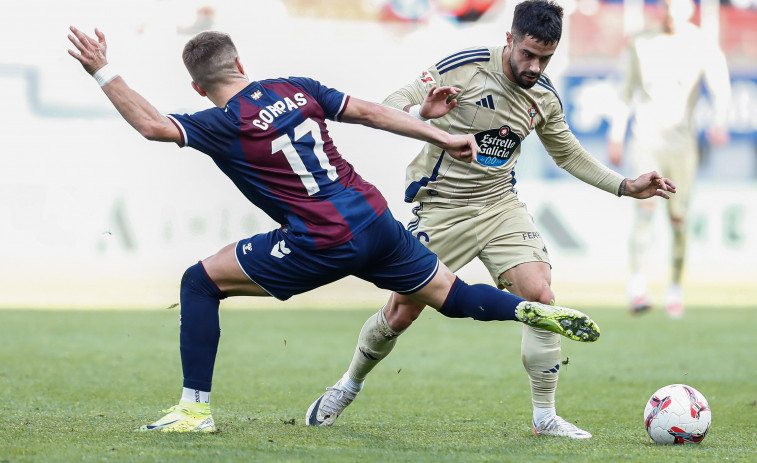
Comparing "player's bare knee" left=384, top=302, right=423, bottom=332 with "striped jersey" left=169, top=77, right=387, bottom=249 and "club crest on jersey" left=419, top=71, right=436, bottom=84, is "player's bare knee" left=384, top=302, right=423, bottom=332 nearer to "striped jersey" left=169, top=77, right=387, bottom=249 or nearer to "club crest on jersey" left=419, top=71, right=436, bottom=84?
"striped jersey" left=169, top=77, right=387, bottom=249

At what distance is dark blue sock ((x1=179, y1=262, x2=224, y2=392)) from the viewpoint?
4.67m

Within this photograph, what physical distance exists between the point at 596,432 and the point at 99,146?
11713 millimetres

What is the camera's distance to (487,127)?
544 centimetres

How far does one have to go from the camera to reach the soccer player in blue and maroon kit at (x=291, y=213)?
4445 millimetres

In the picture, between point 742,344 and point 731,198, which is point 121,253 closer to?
point 742,344

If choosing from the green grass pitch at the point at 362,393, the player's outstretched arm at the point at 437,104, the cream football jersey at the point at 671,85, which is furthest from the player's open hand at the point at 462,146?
the cream football jersey at the point at 671,85

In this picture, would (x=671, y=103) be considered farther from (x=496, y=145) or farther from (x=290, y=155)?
(x=290, y=155)

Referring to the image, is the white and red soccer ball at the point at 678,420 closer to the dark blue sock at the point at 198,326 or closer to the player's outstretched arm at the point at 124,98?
the dark blue sock at the point at 198,326

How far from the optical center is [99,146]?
602 inches

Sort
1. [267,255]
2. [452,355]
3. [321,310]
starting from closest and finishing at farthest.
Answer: [267,255], [452,355], [321,310]

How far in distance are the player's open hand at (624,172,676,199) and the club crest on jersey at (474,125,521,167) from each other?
0.66m

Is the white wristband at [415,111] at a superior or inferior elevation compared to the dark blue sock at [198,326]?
superior

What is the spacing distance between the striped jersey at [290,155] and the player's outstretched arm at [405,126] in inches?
2.9

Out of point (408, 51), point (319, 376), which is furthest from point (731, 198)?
point (319, 376)
